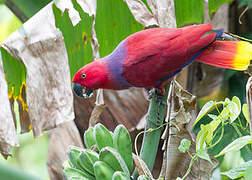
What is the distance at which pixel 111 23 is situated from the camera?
101 cm

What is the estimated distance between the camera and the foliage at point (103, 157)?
574mm

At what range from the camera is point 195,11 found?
1079mm

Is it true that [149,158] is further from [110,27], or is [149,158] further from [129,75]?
[110,27]

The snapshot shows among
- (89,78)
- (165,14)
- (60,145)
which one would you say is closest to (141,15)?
(165,14)

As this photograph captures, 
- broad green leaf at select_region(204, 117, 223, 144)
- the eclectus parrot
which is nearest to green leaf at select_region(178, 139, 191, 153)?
broad green leaf at select_region(204, 117, 223, 144)

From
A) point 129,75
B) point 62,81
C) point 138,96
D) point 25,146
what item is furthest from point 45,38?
point 25,146

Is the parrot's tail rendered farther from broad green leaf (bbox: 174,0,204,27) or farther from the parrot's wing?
broad green leaf (bbox: 174,0,204,27)

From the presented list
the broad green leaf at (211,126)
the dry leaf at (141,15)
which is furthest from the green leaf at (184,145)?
the dry leaf at (141,15)

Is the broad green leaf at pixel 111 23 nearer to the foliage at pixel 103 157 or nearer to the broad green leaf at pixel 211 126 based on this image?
the foliage at pixel 103 157

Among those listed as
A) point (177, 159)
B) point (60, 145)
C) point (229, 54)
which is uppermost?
point (229, 54)

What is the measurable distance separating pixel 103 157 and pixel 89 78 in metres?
0.19

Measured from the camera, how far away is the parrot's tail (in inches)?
27.1

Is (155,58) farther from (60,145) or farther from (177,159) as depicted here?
(60,145)

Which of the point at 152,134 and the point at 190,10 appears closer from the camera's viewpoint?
the point at 152,134
